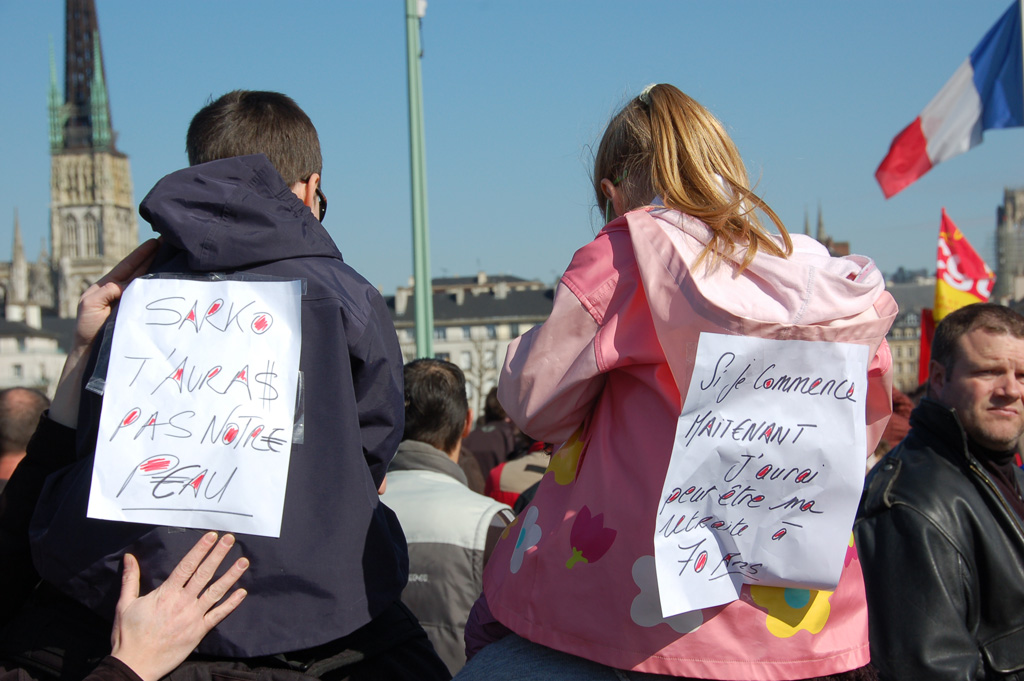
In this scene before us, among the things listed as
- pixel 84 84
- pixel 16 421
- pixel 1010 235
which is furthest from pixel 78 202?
pixel 16 421

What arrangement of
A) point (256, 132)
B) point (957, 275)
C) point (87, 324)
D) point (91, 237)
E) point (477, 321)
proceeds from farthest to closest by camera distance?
point (91, 237) < point (477, 321) < point (957, 275) < point (256, 132) < point (87, 324)

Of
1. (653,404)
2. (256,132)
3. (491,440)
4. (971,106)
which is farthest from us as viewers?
(971,106)

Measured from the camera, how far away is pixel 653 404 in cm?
185

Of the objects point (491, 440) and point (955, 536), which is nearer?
point (955, 536)

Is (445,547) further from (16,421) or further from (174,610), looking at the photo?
(16,421)

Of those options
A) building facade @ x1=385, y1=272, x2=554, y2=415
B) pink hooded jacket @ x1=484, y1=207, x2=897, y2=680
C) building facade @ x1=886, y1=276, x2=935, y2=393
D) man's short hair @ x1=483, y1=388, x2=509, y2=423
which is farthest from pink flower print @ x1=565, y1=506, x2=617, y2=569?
building facade @ x1=886, y1=276, x2=935, y2=393

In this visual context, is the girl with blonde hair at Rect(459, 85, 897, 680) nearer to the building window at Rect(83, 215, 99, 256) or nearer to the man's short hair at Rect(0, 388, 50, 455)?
the man's short hair at Rect(0, 388, 50, 455)

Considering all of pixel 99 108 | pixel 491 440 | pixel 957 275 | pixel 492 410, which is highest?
pixel 99 108

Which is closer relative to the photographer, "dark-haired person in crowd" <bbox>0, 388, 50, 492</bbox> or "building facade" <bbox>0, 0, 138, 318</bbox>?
"dark-haired person in crowd" <bbox>0, 388, 50, 492</bbox>

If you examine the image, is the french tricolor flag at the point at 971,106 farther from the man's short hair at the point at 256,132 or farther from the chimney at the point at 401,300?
the chimney at the point at 401,300

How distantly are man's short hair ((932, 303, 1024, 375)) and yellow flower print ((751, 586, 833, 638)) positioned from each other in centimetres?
176

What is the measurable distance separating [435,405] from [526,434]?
2105mm

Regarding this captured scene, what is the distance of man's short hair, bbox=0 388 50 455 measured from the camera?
4.23m

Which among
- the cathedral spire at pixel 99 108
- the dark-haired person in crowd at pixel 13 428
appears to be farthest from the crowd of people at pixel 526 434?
the cathedral spire at pixel 99 108
